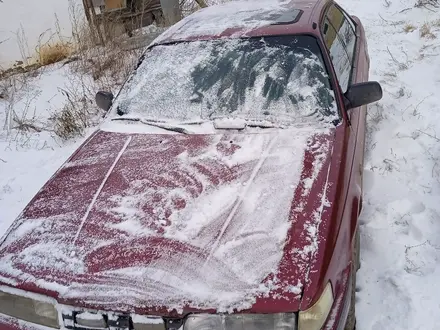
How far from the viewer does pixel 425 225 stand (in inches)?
115

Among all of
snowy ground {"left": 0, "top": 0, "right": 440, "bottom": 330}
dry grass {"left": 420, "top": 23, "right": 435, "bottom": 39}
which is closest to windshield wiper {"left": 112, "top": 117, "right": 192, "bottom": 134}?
snowy ground {"left": 0, "top": 0, "right": 440, "bottom": 330}

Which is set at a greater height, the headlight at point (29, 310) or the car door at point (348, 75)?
the car door at point (348, 75)

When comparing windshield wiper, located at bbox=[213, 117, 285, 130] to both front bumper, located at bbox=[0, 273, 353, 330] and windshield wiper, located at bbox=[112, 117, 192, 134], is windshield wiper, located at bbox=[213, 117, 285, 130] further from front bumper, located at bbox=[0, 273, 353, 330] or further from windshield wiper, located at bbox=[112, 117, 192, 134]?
front bumper, located at bbox=[0, 273, 353, 330]

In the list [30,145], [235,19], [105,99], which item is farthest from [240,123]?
[30,145]

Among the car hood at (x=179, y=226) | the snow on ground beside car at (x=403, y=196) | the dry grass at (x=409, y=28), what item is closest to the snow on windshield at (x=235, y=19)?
the car hood at (x=179, y=226)

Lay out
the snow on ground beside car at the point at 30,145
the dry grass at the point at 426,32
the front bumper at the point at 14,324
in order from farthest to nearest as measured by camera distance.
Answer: the dry grass at the point at 426,32
the snow on ground beside car at the point at 30,145
the front bumper at the point at 14,324

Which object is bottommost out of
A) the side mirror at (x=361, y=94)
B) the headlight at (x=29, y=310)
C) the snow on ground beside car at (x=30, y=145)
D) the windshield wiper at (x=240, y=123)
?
the snow on ground beside car at (x=30, y=145)

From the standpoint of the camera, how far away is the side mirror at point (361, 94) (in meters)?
2.62

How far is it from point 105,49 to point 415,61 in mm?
4197

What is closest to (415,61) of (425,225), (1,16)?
(425,225)

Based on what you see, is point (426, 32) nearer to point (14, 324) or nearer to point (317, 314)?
point (317, 314)

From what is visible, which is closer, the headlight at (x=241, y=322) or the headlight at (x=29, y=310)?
the headlight at (x=241, y=322)

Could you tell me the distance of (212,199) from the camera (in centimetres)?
208

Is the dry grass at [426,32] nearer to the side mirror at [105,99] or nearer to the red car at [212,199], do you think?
the red car at [212,199]
